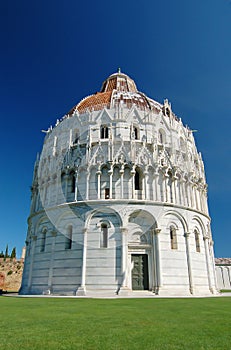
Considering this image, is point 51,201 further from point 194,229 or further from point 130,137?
point 194,229

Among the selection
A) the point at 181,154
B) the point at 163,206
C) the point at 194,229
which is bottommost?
the point at 194,229

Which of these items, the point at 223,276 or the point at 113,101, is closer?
the point at 113,101

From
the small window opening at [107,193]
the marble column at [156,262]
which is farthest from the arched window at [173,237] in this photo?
the small window opening at [107,193]

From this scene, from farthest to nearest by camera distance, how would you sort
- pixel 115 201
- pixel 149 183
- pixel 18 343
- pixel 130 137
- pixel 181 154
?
pixel 181 154
pixel 130 137
pixel 149 183
pixel 115 201
pixel 18 343

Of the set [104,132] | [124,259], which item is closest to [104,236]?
[124,259]

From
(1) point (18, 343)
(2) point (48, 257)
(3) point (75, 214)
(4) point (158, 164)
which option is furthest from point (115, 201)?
(1) point (18, 343)

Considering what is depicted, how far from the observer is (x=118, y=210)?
24.6 meters

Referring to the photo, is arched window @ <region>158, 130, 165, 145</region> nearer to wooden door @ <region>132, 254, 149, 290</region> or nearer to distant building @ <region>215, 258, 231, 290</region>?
wooden door @ <region>132, 254, 149, 290</region>

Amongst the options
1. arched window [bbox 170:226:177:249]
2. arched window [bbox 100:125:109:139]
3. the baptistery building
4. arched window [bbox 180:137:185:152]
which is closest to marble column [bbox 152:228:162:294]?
the baptistery building

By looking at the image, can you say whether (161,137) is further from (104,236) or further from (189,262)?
(189,262)

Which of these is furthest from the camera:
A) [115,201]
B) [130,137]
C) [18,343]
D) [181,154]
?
[181,154]

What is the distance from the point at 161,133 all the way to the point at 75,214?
13812 mm

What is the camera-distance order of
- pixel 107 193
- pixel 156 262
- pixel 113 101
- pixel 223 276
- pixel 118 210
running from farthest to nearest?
1. pixel 223 276
2. pixel 113 101
3. pixel 107 193
4. pixel 118 210
5. pixel 156 262

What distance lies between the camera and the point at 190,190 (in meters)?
29.1
